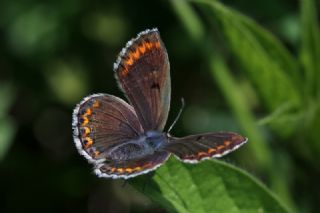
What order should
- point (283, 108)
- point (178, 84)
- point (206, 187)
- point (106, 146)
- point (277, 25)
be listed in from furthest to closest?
point (178, 84), point (277, 25), point (283, 108), point (106, 146), point (206, 187)

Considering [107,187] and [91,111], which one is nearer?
[91,111]

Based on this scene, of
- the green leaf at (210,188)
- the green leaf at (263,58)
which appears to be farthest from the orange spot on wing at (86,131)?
the green leaf at (263,58)

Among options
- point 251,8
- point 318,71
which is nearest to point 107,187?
point 251,8

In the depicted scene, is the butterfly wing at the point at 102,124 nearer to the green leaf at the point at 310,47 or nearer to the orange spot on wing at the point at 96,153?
the orange spot on wing at the point at 96,153

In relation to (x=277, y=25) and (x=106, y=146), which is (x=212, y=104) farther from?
(x=106, y=146)

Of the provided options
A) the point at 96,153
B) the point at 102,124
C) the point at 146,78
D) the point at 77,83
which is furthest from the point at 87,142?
the point at 77,83

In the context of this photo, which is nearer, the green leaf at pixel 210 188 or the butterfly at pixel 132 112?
the green leaf at pixel 210 188

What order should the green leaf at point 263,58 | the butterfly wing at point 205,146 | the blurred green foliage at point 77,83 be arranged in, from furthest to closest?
the blurred green foliage at point 77,83
the green leaf at point 263,58
the butterfly wing at point 205,146

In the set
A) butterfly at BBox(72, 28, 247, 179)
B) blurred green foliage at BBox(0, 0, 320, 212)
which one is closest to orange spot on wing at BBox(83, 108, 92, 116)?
butterfly at BBox(72, 28, 247, 179)
